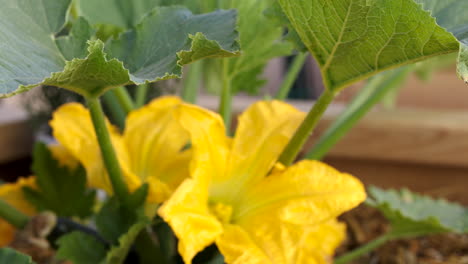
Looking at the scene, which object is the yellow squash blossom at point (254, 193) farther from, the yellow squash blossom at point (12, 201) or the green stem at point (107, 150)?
the yellow squash blossom at point (12, 201)

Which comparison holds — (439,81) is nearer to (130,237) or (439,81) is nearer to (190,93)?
(190,93)

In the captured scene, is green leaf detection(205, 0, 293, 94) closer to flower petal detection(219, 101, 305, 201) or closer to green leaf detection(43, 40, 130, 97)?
flower petal detection(219, 101, 305, 201)

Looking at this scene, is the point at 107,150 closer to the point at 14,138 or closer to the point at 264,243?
the point at 264,243

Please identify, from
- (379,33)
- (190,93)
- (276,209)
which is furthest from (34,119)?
(379,33)

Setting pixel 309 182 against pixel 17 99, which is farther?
pixel 17 99

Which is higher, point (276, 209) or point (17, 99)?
point (276, 209)

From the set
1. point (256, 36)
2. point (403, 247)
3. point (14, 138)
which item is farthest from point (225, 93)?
point (14, 138)
